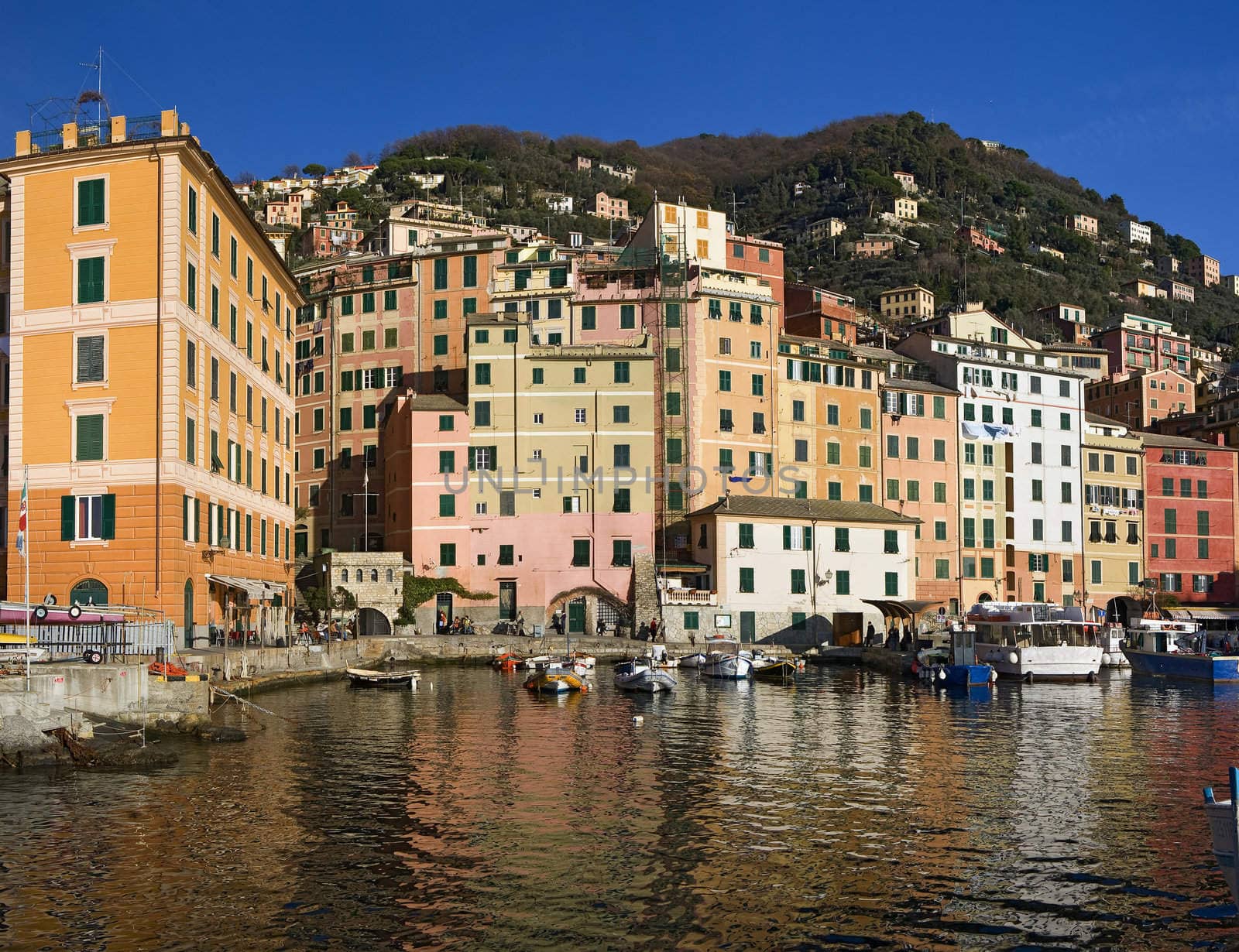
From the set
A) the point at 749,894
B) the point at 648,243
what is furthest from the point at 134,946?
the point at 648,243

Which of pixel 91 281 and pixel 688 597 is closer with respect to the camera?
pixel 91 281

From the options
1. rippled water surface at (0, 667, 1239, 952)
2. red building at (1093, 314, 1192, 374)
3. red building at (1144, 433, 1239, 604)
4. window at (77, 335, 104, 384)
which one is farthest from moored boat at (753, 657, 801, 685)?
red building at (1093, 314, 1192, 374)

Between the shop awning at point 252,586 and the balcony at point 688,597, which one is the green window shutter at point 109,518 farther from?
the balcony at point 688,597

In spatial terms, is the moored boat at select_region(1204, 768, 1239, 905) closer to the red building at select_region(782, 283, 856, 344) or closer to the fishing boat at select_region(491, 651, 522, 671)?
the fishing boat at select_region(491, 651, 522, 671)

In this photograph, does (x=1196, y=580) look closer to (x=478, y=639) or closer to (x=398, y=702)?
(x=478, y=639)

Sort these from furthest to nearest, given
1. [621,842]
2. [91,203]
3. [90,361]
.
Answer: [91,203]
[90,361]
[621,842]

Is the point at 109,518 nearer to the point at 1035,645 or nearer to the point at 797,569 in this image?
the point at 1035,645

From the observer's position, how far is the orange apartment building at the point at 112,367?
148ft

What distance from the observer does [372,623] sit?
3100 inches

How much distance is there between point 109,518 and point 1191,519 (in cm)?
8603

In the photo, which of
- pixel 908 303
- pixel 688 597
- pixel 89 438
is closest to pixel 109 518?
pixel 89 438

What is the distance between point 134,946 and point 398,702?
3273cm

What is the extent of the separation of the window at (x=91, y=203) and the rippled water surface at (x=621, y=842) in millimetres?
19558

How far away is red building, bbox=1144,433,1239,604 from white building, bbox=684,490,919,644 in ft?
89.4
